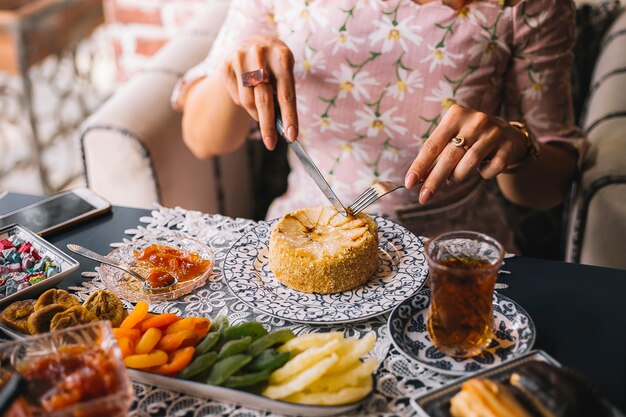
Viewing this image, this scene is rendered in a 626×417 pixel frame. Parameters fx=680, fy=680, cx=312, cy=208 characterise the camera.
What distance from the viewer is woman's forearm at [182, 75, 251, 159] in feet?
4.92

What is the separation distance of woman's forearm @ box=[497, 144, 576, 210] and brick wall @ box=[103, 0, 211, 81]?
1.58 metres

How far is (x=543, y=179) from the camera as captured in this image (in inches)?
56.1

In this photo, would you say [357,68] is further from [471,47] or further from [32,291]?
[32,291]

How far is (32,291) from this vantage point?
1006 millimetres

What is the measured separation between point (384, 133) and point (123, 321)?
74 cm

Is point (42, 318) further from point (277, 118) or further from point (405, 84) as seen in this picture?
point (405, 84)

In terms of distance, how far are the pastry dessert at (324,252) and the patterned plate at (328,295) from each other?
0.02m

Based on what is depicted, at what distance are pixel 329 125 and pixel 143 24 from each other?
147cm

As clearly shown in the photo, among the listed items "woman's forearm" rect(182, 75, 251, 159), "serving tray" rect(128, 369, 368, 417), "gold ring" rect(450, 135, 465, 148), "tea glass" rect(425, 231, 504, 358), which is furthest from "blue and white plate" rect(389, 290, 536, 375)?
"woman's forearm" rect(182, 75, 251, 159)

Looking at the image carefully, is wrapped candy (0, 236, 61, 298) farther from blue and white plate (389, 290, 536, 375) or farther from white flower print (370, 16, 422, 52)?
white flower print (370, 16, 422, 52)

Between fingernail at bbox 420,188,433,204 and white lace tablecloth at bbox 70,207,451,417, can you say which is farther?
fingernail at bbox 420,188,433,204

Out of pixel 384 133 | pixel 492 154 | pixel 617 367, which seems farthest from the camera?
pixel 384 133

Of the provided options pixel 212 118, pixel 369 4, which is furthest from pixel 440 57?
pixel 212 118

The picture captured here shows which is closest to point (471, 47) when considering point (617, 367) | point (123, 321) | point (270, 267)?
point (270, 267)
